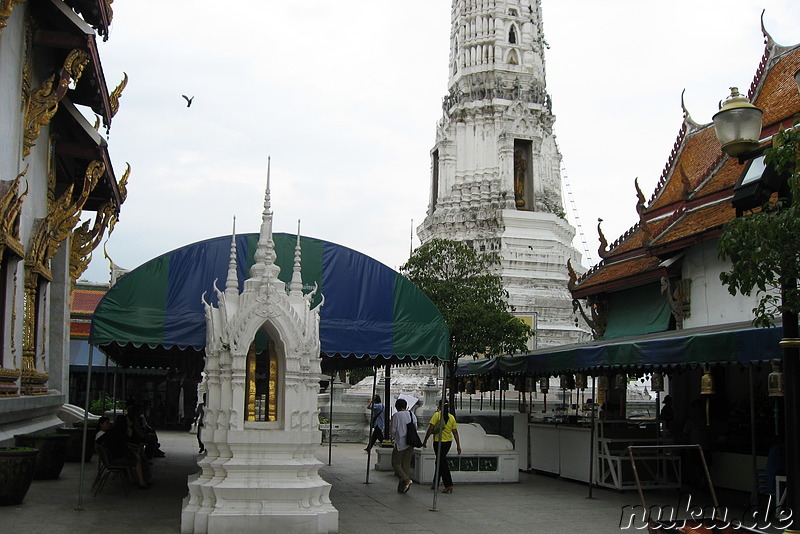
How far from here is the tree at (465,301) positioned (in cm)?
2358

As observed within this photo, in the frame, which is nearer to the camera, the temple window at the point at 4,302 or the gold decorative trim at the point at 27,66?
the temple window at the point at 4,302

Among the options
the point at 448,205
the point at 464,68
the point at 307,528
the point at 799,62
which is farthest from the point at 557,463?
the point at 464,68

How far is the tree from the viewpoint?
77.4ft

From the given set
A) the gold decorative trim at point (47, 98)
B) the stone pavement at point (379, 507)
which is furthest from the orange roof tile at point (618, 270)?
the gold decorative trim at point (47, 98)

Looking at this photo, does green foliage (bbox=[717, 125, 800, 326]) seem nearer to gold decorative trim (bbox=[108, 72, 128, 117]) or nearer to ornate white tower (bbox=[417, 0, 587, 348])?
gold decorative trim (bbox=[108, 72, 128, 117])

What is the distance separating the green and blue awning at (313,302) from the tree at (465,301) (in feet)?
31.4

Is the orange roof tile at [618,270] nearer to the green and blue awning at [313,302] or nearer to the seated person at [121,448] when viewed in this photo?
the green and blue awning at [313,302]

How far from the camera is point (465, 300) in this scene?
2436cm

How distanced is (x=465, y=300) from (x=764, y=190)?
16374 millimetres

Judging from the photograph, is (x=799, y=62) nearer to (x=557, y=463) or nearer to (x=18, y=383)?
(x=557, y=463)

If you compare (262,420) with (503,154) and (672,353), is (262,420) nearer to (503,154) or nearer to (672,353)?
(672,353)

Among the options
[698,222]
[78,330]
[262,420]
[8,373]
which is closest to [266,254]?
[262,420]

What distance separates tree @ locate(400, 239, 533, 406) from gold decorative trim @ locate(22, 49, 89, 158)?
38.2ft

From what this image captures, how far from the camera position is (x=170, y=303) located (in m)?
11.4
